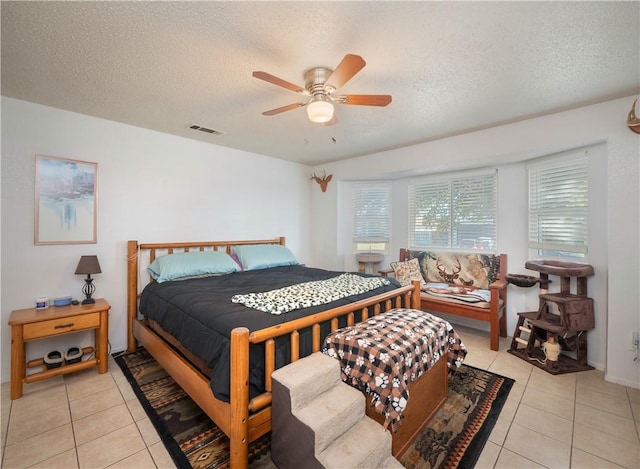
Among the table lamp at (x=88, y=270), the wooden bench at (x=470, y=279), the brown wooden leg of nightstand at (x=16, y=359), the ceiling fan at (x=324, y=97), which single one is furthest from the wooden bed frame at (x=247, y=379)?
the ceiling fan at (x=324, y=97)

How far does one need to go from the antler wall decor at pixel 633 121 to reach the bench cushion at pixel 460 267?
5.82 ft

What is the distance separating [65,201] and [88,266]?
2.29 feet

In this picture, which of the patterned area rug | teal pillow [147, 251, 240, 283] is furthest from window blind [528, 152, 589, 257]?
teal pillow [147, 251, 240, 283]

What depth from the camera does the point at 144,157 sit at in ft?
10.5

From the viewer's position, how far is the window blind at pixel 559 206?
9.41 ft

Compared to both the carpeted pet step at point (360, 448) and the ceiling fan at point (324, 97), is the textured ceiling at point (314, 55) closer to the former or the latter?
the ceiling fan at point (324, 97)

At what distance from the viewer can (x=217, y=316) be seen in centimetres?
180

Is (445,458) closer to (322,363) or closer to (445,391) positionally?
(445,391)

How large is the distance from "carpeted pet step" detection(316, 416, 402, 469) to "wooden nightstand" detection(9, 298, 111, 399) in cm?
239

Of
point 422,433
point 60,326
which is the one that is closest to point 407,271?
point 422,433

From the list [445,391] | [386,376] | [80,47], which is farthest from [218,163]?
[445,391]

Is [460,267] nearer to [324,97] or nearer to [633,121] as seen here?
[633,121]

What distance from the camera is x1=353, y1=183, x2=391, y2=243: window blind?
185 inches

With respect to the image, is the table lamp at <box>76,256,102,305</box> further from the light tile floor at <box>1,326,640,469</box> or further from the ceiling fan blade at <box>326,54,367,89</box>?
the ceiling fan blade at <box>326,54,367,89</box>
